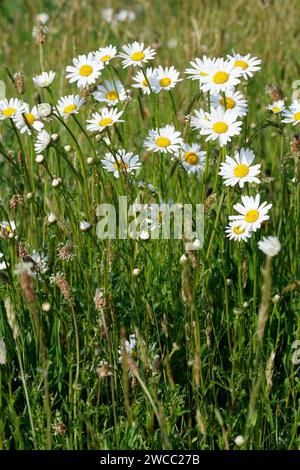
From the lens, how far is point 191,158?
247 cm

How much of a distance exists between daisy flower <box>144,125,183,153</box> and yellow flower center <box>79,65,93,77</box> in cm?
31

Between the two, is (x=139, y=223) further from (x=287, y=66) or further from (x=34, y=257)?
(x=287, y=66)

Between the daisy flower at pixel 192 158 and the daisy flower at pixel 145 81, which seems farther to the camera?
the daisy flower at pixel 192 158

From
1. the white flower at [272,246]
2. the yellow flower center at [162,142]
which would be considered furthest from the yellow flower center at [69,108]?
the white flower at [272,246]

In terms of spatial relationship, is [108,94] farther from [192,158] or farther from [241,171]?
[241,171]

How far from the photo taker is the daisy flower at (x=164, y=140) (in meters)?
2.15

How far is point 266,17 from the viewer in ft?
14.7

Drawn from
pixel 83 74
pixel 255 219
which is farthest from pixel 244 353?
pixel 83 74

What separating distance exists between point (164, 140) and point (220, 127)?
204 mm

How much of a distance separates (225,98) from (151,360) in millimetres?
798

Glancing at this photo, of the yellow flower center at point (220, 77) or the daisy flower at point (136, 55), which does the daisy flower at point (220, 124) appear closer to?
the yellow flower center at point (220, 77)

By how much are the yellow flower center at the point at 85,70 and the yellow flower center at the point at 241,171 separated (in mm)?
612

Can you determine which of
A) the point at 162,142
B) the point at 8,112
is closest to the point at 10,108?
the point at 8,112

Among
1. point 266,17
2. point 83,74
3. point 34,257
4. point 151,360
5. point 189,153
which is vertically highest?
point 266,17
